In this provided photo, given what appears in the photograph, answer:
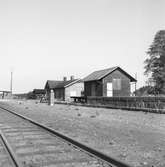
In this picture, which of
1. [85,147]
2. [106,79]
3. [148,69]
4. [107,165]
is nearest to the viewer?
[107,165]

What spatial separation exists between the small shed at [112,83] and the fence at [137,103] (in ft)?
30.7

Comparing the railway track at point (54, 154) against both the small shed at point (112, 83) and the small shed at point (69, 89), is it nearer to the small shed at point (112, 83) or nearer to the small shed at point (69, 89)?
the small shed at point (112, 83)

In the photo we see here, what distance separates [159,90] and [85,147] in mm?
48381

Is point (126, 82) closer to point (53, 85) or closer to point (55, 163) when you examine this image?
point (53, 85)

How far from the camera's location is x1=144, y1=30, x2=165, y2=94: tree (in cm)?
5446

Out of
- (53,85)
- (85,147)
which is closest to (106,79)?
(53,85)

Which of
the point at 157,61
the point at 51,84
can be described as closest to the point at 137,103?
the point at 157,61

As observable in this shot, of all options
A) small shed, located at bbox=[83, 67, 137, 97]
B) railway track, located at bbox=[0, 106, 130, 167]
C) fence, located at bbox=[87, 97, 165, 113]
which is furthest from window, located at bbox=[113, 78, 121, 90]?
railway track, located at bbox=[0, 106, 130, 167]

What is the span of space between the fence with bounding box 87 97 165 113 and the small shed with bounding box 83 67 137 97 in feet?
30.7

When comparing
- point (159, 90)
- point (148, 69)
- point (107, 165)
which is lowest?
point (107, 165)

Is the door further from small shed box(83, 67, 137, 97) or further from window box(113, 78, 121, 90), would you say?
window box(113, 78, 121, 90)

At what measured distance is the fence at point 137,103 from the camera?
21.5m

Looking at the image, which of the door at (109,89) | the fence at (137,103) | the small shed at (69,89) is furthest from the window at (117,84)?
the small shed at (69,89)

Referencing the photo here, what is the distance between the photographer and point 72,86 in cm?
6031
